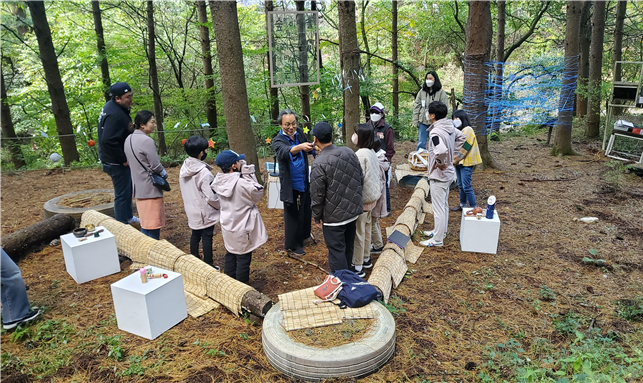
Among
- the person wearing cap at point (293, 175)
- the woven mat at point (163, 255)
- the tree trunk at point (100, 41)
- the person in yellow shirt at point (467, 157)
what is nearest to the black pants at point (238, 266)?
the woven mat at point (163, 255)

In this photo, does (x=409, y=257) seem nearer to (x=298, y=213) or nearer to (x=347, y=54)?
(x=298, y=213)

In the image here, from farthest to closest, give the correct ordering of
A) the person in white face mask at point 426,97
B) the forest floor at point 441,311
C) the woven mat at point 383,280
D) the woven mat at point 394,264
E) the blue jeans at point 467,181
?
1. the person in white face mask at point 426,97
2. the blue jeans at point 467,181
3. the woven mat at point 394,264
4. the woven mat at point 383,280
5. the forest floor at point 441,311

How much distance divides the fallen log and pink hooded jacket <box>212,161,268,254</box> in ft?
10.4

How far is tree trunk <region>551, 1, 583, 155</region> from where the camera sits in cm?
937

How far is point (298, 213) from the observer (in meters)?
5.23

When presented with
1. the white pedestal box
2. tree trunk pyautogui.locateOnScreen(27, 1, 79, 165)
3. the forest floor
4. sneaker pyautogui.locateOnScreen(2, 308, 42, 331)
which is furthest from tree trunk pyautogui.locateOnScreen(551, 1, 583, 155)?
tree trunk pyautogui.locateOnScreen(27, 1, 79, 165)

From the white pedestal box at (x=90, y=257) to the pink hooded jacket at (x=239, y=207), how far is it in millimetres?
1599

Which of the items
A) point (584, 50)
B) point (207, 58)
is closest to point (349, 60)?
point (207, 58)

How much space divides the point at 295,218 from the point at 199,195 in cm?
131

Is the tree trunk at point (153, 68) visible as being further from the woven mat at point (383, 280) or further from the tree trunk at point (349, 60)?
the woven mat at point (383, 280)

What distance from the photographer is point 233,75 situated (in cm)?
652

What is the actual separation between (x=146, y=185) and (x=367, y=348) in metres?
3.39

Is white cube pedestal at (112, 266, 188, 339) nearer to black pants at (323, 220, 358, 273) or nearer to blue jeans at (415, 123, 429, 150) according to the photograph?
black pants at (323, 220, 358, 273)

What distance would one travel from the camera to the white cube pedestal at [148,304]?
11.0 feet
